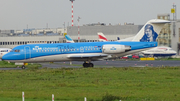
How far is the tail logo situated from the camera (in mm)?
48656

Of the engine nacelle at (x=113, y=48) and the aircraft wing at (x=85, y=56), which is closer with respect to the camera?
the aircraft wing at (x=85, y=56)

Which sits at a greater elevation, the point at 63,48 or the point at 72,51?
the point at 63,48

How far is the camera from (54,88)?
25.5 metres

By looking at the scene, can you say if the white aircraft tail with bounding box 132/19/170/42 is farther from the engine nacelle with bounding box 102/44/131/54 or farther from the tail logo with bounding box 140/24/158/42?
the engine nacelle with bounding box 102/44/131/54

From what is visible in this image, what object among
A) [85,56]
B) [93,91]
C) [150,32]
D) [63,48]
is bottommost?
[93,91]

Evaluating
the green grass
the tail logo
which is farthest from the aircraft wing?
the green grass

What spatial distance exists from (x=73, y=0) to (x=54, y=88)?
75861 millimetres

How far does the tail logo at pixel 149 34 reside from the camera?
48.7 m

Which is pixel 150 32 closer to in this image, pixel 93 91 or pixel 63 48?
pixel 63 48

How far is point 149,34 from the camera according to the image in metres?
48.9

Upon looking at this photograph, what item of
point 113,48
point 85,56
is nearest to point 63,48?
point 85,56

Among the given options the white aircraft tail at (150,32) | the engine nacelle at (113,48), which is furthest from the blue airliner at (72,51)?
the white aircraft tail at (150,32)

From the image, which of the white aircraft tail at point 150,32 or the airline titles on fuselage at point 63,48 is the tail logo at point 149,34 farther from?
the airline titles on fuselage at point 63,48

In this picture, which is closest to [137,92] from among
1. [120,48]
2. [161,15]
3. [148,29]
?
[120,48]
